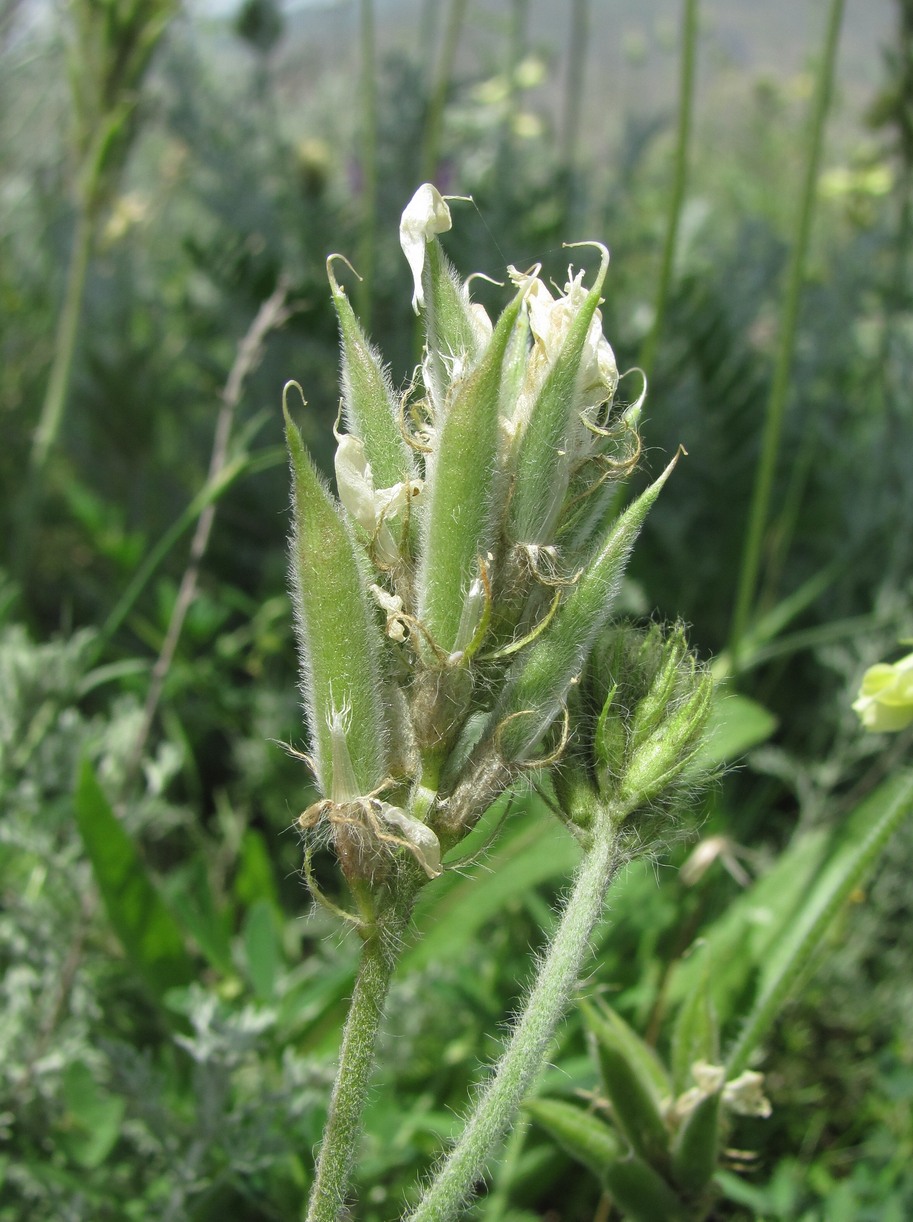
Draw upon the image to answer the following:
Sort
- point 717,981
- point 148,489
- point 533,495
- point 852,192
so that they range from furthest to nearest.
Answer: point 852,192 < point 148,489 < point 717,981 < point 533,495

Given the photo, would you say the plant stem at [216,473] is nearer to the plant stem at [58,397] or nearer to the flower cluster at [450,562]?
the plant stem at [58,397]

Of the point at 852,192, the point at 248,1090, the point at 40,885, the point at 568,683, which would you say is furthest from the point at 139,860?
the point at 852,192

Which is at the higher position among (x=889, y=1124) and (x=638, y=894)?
(x=638, y=894)

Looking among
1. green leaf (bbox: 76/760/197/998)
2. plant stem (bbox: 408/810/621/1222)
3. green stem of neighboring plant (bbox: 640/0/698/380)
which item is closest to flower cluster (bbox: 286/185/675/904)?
plant stem (bbox: 408/810/621/1222)

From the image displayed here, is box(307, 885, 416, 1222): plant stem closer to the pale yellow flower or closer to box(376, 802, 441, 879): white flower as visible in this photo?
box(376, 802, 441, 879): white flower

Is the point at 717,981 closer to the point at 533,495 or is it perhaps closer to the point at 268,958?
the point at 268,958

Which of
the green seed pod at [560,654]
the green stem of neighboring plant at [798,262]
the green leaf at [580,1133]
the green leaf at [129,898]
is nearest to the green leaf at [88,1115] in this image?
the green leaf at [129,898]
